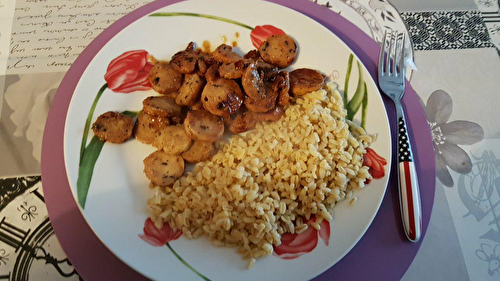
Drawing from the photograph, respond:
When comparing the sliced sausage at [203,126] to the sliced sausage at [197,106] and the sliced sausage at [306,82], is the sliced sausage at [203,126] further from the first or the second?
the sliced sausage at [306,82]

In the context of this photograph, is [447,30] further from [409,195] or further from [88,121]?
[88,121]

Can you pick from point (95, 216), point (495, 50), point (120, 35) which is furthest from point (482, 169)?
point (120, 35)

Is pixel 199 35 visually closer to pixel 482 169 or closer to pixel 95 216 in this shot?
pixel 95 216

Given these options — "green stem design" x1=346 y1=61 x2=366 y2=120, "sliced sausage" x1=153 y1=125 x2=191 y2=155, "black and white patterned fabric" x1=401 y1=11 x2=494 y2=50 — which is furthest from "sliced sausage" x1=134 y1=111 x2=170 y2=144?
"black and white patterned fabric" x1=401 y1=11 x2=494 y2=50

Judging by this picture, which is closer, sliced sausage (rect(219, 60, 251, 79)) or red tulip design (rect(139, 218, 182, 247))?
red tulip design (rect(139, 218, 182, 247))

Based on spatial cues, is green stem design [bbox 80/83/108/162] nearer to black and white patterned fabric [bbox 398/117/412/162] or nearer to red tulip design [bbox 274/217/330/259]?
red tulip design [bbox 274/217/330/259]

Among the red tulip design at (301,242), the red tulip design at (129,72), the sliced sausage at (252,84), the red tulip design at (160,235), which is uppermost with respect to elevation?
the red tulip design at (129,72)

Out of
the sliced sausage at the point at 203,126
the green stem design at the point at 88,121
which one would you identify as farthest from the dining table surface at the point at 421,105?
the sliced sausage at the point at 203,126
